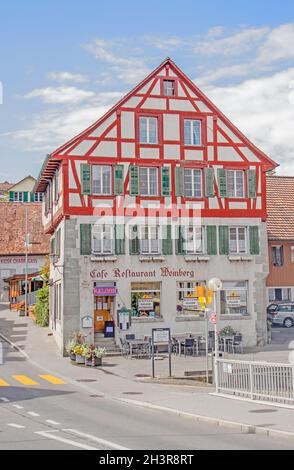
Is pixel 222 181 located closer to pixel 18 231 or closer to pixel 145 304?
pixel 145 304

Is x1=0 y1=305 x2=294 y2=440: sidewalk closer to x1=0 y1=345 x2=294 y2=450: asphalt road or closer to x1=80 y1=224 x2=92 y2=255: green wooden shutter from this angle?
x1=0 y1=345 x2=294 y2=450: asphalt road

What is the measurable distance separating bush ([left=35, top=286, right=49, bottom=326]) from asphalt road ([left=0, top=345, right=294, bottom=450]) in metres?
20.1

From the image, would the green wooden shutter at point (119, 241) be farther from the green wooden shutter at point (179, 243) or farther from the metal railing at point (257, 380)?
the metal railing at point (257, 380)

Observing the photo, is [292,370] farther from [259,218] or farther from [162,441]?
[259,218]

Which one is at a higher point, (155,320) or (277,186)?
(277,186)

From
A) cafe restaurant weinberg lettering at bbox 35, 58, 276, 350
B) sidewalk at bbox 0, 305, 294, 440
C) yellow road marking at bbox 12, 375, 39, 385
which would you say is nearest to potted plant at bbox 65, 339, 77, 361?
sidewalk at bbox 0, 305, 294, 440

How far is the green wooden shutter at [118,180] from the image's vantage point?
117 feet

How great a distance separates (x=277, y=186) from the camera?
165 ft

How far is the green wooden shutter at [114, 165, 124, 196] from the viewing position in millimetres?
35594

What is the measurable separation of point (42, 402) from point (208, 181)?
1914 cm

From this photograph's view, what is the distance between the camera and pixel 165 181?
36.3 metres

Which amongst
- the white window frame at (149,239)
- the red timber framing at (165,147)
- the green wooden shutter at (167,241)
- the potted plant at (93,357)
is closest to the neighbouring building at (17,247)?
the red timber framing at (165,147)
